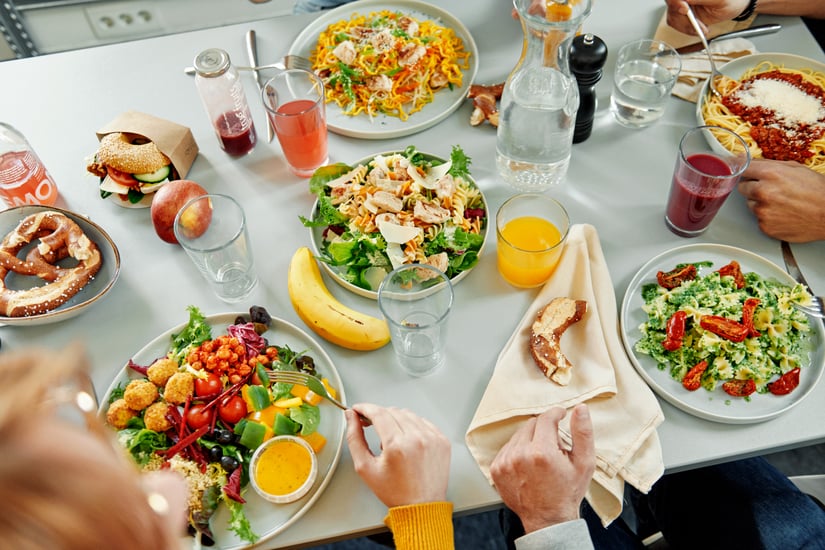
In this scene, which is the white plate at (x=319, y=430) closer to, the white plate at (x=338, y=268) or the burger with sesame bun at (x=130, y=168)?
the white plate at (x=338, y=268)

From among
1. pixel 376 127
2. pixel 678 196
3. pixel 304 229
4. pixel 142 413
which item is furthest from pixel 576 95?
pixel 142 413

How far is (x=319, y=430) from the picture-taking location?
1.36m

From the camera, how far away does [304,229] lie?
66.5 inches

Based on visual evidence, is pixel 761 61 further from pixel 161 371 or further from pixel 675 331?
pixel 161 371

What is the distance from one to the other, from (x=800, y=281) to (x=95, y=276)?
65.4 inches

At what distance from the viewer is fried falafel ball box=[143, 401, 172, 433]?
1321 mm

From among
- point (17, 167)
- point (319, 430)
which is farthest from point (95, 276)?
point (319, 430)

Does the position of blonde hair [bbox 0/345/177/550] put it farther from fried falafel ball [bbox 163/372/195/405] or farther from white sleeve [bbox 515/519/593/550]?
white sleeve [bbox 515/519/593/550]

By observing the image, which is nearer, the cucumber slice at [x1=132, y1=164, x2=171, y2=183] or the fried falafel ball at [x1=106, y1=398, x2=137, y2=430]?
the fried falafel ball at [x1=106, y1=398, x2=137, y2=430]

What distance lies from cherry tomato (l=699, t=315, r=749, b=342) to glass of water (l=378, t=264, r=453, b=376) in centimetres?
54

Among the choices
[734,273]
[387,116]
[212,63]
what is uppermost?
[212,63]

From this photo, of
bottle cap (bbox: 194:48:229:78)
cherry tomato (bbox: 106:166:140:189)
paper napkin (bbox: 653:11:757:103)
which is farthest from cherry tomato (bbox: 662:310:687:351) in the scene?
cherry tomato (bbox: 106:166:140:189)

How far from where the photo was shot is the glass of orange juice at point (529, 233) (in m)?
1.50

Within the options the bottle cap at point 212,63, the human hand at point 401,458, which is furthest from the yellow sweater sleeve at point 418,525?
the bottle cap at point 212,63
